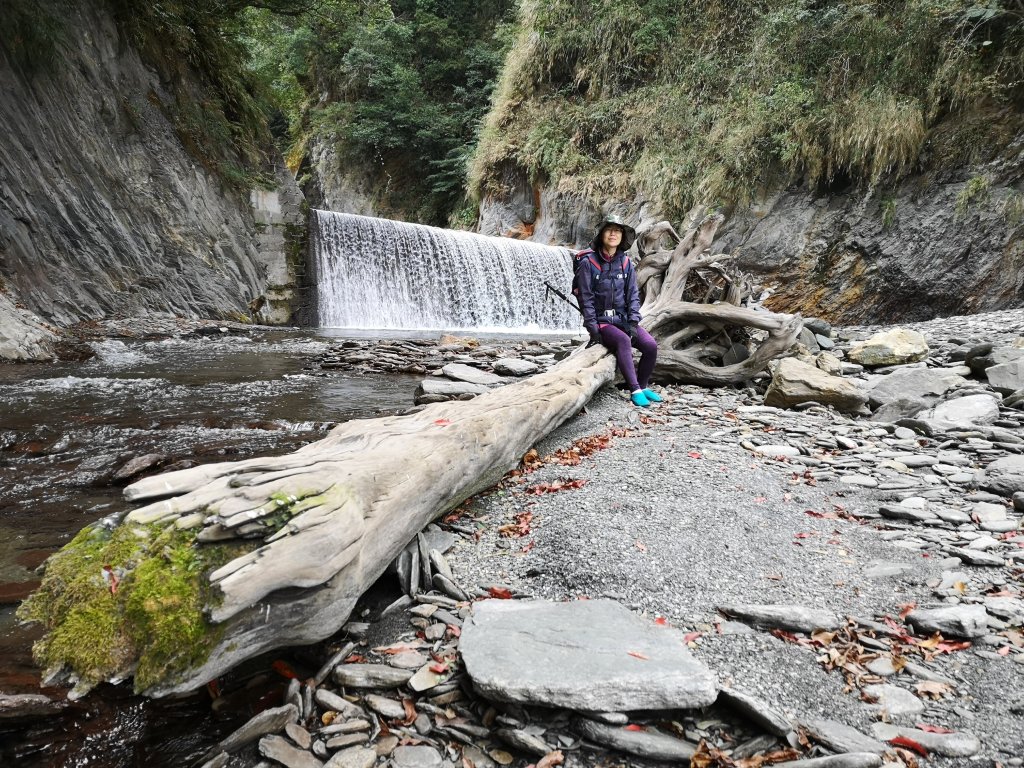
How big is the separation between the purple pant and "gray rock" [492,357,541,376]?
1451mm

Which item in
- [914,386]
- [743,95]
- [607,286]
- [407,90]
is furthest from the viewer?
[407,90]

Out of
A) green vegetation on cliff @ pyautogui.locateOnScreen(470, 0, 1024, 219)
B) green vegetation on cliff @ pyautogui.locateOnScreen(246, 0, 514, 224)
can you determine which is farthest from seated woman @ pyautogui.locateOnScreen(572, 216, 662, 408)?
green vegetation on cliff @ pyautogui.locateOnScreen(246, 0, 514, 224)

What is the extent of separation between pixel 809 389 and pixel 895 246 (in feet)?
24.0

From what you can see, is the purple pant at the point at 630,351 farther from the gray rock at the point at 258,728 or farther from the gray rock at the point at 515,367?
the gray rock at the point at 258,728

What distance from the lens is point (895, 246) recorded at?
10477 mm

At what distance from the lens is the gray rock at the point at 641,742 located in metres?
1.51

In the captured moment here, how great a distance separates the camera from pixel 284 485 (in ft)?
5.97

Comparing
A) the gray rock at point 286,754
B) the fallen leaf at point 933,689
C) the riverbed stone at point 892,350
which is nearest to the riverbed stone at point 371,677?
the gray rock at point 286,754

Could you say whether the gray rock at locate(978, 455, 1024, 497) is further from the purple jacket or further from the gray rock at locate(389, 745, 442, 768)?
the gray rock at locate(389, 745, 442, 768)

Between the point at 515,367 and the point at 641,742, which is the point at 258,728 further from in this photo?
the point at 515,367

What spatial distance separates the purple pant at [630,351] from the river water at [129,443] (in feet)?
7.05

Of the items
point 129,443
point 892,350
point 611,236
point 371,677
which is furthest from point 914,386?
point 129,443

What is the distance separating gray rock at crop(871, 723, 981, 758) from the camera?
1.45m

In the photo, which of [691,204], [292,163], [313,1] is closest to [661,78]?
[691,204]
